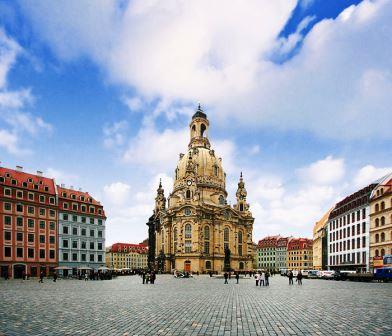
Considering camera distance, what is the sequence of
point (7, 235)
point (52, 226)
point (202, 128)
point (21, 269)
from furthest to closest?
point (202, 128) → point (52, 226) → point (21, 269) → point (7, 235)

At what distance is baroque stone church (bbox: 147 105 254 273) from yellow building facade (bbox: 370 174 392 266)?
56045mm

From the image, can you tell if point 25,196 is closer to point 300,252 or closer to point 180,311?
point 180,311

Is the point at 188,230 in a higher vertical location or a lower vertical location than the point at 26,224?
lower

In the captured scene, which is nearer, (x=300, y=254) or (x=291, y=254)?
(x=300, y=254)

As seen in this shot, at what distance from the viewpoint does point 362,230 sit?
8100 centimetres

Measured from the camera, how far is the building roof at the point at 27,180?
78206mm

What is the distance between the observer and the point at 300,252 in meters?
182

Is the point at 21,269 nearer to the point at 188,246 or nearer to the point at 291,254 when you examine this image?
the point at 188,246

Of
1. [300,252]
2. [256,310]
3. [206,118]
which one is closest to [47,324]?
[256,310]

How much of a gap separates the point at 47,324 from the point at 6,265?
66253 mm

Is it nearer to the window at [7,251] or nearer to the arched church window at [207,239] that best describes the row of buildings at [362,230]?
the arched church window at [207,239]

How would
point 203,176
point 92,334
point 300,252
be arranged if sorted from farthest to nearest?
point 300,252 → point 203,176 → point 92,334

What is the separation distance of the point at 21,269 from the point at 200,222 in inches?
2330

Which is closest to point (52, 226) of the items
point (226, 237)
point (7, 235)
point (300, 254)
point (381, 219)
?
point (7, 235)
